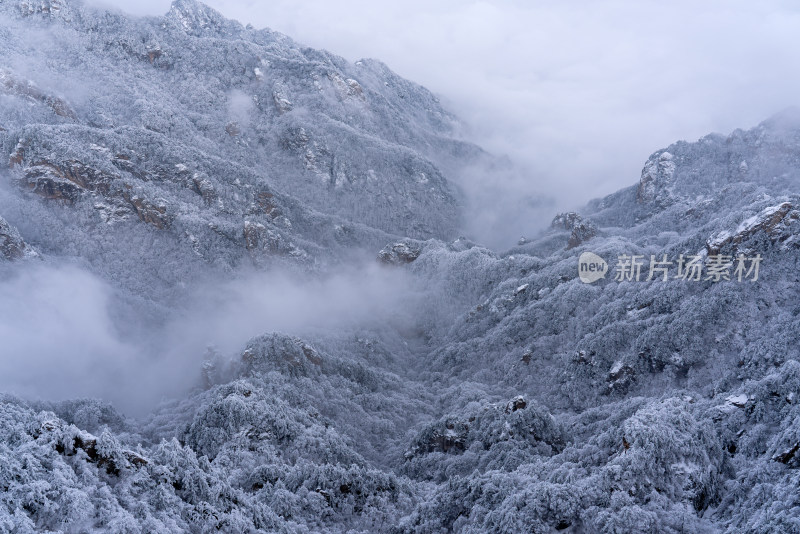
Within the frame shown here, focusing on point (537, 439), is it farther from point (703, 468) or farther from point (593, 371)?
point (703, 468)

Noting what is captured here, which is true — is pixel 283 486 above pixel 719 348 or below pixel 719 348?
→ above

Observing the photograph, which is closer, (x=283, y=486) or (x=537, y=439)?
(x=283, y=486)

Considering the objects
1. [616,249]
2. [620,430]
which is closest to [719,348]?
[620,430]

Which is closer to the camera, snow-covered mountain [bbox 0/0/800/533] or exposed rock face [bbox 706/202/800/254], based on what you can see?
snow-covered mountain [bbox 0/0/800/533]

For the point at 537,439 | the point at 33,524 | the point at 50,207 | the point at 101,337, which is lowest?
the point at 537,439

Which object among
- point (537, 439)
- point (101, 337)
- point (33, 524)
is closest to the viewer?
point (33, 524)

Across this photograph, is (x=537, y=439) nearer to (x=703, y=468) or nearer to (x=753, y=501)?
(x=703, y=468)

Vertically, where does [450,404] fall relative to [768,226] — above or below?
below

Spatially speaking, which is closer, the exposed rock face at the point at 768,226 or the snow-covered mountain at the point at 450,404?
the snow-covered mountain at the point at 450,404

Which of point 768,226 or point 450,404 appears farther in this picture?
point 450,404

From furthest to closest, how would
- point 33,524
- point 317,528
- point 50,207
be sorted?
point 50,207 → point 317,528 → point 33,524
